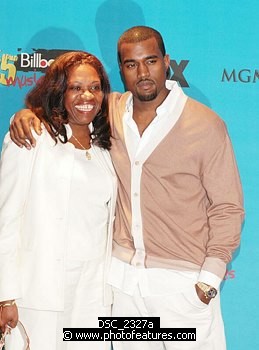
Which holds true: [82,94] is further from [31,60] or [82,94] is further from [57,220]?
[31,60]

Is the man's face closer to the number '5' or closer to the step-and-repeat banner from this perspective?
the step-and-repeat banner

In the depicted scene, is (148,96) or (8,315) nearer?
(8,315)

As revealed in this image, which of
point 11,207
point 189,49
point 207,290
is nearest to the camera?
point 11,207

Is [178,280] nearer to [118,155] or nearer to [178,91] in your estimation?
[118,155]

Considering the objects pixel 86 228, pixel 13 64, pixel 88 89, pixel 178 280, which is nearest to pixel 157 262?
pixel 178 280

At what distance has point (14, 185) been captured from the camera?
7.68 feet

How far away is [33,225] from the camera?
239cm

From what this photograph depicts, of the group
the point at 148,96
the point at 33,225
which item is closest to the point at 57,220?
the point at 33,225

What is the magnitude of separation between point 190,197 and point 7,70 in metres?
1.20

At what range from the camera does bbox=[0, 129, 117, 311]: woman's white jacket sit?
2355 millimetres

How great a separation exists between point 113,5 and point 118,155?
3.00 ft
